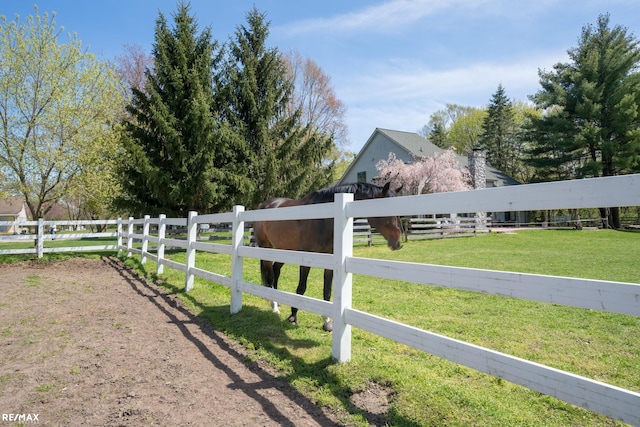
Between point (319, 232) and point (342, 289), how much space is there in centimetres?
146

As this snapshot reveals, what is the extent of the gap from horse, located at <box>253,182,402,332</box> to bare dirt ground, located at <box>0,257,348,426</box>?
1146mm

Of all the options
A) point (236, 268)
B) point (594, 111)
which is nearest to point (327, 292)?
point (236, 268)

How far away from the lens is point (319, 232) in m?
4.38

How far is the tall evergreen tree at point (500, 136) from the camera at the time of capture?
133ft

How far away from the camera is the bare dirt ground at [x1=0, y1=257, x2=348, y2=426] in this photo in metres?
2.37

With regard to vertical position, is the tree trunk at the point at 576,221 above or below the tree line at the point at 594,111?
below

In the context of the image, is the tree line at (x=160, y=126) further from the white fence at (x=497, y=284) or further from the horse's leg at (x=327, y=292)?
the white fence at (x=497, y=284)

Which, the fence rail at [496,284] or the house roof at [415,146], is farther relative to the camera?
the house roof at [415,146]

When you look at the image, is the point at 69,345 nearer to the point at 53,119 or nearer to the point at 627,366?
the point at 627,366

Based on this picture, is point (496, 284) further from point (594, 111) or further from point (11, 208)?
point (11, 208)

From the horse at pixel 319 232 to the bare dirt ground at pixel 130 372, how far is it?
3.76 ft

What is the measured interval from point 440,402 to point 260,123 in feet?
47.4

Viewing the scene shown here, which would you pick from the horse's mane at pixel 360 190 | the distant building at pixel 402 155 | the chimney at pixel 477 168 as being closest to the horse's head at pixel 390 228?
the horse's mane at pixel 360 190

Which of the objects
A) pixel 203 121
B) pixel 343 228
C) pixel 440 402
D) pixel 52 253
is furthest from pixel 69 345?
pixel 52 253
